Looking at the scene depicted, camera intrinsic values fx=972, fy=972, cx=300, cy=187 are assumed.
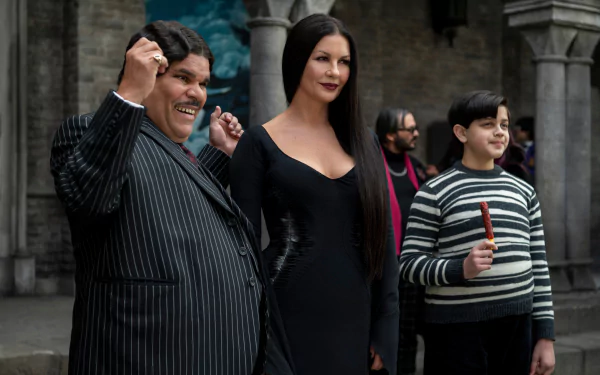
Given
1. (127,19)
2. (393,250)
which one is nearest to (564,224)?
(127,19)

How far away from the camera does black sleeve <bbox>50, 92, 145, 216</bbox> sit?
2.04m

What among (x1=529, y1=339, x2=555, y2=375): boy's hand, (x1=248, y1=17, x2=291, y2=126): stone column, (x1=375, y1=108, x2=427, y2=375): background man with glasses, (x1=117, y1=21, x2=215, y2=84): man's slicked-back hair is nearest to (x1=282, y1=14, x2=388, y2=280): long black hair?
(x1=117, y1=21, x2=215, y2=84): man's slicked-back hair

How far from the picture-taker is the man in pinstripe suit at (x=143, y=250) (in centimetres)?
207

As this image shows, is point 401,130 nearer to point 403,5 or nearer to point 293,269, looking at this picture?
point 293,269

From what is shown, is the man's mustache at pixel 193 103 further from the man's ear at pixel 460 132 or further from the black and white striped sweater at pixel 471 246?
the man's ear at pixel 460 132

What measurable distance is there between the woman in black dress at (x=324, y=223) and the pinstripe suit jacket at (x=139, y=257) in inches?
17.5

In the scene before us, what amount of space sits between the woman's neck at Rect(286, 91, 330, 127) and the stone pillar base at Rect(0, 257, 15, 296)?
730cm

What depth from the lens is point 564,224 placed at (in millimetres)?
9578

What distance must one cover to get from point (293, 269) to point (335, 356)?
0.27 meters

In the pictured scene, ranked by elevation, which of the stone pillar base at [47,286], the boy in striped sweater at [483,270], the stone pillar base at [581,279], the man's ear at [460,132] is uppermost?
the man's ear at [460,132]

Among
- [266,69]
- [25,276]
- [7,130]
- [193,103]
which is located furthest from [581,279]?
[193,103]

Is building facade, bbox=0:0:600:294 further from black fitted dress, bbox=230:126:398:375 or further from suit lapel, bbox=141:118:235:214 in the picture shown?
suit lapel, bbox=141:118:235:214

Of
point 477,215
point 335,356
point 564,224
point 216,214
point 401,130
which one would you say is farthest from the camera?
point 564,224

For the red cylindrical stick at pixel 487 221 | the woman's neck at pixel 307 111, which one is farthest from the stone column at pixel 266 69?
the woman's neck at pixel 307 111
